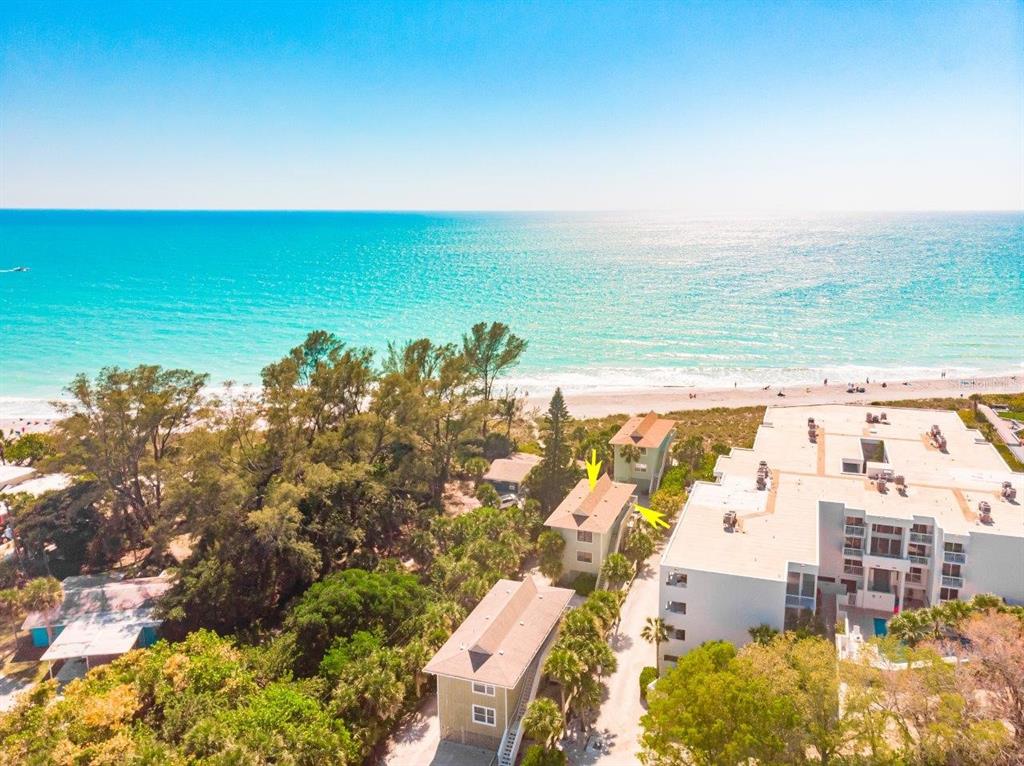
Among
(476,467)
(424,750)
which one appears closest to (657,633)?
(424,750)

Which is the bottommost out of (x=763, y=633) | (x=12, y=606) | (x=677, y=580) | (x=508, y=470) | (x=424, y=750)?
(x=424, y=750)

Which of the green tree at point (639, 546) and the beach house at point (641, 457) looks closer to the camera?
the green tree at point (639, 546)

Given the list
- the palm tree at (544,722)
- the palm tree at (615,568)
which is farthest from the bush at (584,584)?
the palm tree at (544,722)

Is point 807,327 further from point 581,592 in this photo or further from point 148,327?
point 148,327

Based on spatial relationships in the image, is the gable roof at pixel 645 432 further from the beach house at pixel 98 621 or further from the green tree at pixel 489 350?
the beach house at pixel 98 621

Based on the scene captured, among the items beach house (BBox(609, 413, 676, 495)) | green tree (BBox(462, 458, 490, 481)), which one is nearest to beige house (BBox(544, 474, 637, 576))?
beach house (BBox(609, 413, 676, 495))

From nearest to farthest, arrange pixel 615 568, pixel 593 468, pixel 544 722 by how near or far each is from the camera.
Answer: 1. pixel 544 722
2. pixel 615 568
3. pixel 593 468

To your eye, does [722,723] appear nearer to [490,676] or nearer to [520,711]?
[490,676]
